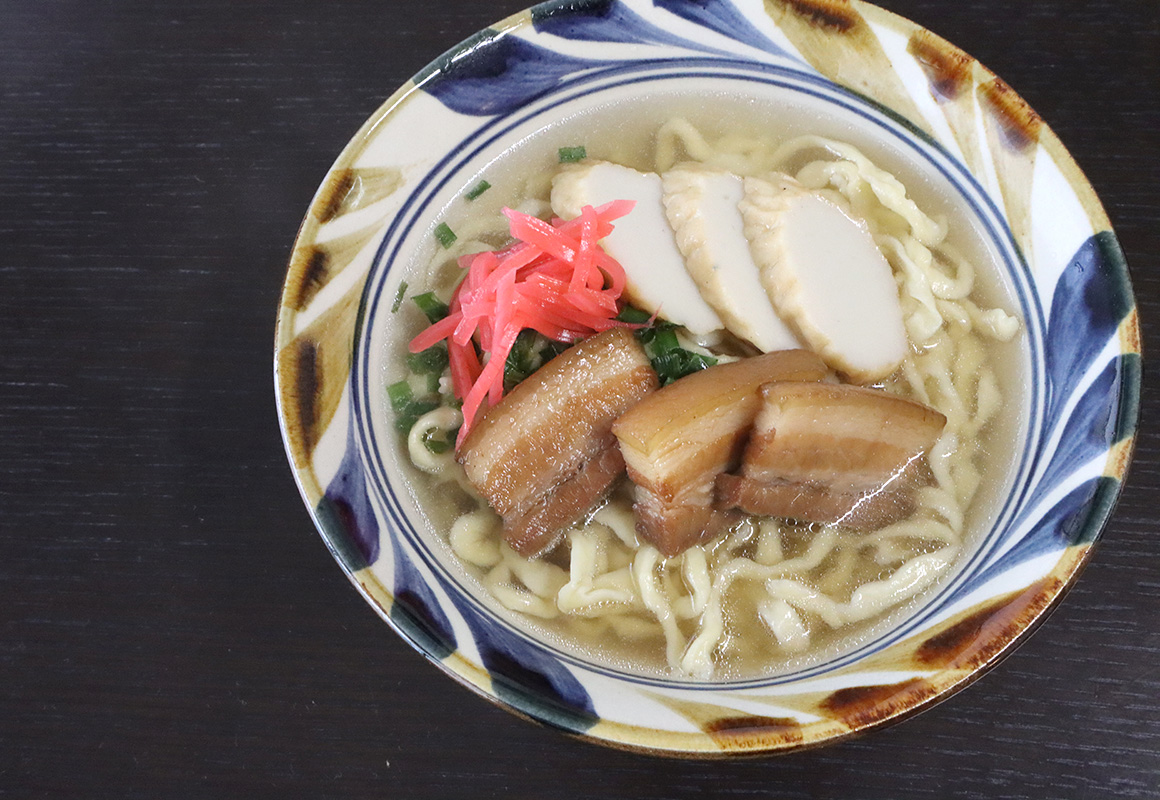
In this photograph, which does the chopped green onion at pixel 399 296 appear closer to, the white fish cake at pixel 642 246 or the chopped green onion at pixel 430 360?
the chopped green onion at pixel 430 360

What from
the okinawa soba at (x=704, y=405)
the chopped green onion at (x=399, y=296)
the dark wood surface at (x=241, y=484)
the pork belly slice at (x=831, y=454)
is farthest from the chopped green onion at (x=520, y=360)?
the dark wood surface at (x=241, y=484)

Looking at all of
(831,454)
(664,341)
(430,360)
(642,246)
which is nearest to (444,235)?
(430,360)

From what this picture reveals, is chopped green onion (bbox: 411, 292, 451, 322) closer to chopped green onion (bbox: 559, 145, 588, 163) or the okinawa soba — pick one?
the okinawa soba

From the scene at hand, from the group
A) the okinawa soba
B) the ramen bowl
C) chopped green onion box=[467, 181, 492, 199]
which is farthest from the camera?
chopped green onion box=[467, 181, 492, 199]

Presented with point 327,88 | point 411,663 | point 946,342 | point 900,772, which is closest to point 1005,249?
point 946,342

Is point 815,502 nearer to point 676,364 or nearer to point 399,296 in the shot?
point 676,364

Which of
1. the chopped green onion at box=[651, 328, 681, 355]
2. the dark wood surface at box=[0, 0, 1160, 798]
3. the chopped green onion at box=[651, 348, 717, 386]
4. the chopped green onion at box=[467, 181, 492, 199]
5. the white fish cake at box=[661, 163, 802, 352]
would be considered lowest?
the dark wood surface at box=[0, 0, 1160, 798]

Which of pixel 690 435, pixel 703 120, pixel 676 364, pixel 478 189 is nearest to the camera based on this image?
pixel 690 435

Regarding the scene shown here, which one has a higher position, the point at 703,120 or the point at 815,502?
the point at 703,120

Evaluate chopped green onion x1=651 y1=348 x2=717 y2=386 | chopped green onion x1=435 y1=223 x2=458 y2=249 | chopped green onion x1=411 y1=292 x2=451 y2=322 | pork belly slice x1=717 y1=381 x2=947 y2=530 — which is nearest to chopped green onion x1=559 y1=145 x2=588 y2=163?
chopped green onion x1=435 y1=223 x2=458 y2=249
